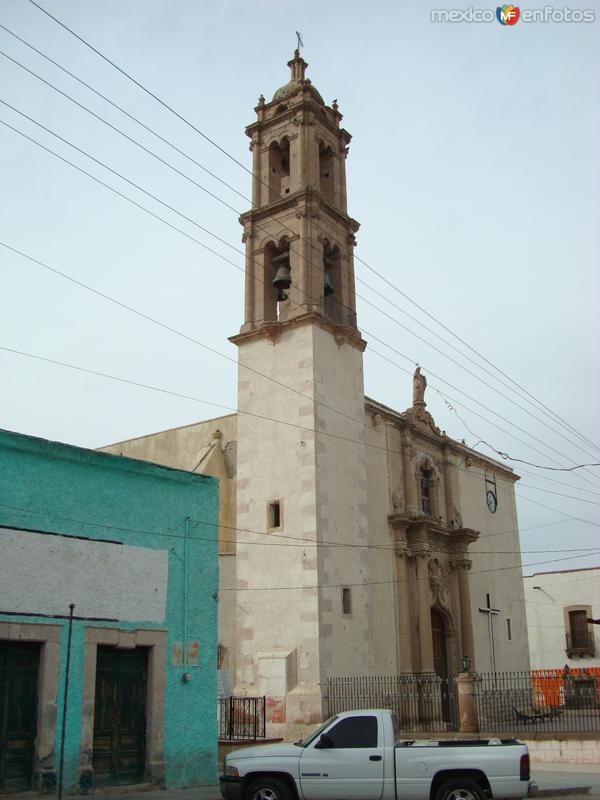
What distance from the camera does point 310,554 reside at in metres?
23.3

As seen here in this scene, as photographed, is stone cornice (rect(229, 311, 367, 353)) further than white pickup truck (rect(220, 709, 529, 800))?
Yes

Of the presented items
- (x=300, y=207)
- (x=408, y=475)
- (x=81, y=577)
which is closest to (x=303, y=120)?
(x=300, y=207)

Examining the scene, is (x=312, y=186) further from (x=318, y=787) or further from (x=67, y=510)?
(x=318, y=787)

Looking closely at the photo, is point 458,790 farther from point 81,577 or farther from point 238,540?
point 238,540

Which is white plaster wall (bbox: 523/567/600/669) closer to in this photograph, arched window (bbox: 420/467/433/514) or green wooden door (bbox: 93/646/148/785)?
arched window (bbox: 420/467/433/514)

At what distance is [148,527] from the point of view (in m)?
15.1

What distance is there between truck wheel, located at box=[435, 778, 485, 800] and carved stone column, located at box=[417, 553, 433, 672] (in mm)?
15436

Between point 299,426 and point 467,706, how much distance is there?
29.2 ft

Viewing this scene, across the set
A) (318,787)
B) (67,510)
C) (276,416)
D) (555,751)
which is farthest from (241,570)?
(318,787)

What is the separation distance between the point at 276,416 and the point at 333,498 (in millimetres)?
3016

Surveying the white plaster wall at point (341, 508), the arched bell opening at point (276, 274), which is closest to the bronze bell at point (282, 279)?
the arched bell opening at point (276, 274)

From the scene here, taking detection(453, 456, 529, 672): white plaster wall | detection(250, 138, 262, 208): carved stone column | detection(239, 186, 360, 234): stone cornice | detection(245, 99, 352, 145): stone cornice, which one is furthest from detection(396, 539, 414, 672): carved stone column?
detection(245, 99, 352, 145): stone cornice

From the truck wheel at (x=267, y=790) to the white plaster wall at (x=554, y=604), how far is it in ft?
125

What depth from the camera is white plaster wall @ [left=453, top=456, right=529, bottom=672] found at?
31.4m
